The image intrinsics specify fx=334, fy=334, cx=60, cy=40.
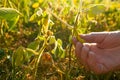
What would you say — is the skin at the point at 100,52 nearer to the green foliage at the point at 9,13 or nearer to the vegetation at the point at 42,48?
the vegetation at the point at 42,48

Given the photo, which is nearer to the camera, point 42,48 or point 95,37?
point 42,48

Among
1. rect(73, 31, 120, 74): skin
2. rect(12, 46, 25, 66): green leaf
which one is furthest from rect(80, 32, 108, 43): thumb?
rect(12, 46, 25, 66): green leaf

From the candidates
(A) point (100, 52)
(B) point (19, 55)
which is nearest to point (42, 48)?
(B) point (19, 55)

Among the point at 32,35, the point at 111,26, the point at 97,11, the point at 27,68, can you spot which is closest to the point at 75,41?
the point at 97,11

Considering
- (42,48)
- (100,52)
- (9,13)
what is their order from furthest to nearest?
1. (100,52)
2. (42,48)
3. (9,13)

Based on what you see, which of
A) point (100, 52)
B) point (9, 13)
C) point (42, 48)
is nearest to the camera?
point (9, 13)

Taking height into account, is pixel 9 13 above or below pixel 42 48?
above

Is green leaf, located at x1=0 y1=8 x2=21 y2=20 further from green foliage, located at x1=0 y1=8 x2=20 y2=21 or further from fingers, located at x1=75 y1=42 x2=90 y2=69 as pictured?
fingers, located at x1=75 y1=42 x2=90 y2=69

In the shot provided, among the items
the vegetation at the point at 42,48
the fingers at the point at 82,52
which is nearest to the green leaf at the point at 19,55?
the vegetation at the point at 42,48

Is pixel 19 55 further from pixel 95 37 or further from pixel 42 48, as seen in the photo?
pixel 95 37
